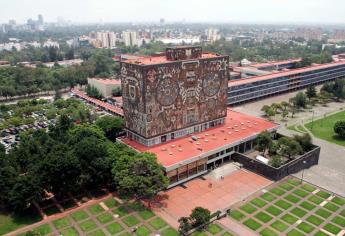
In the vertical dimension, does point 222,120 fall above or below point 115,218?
above

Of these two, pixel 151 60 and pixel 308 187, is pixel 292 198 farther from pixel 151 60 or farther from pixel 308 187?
pixel 151 60

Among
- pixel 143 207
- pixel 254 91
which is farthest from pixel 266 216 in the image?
pixel 254 91

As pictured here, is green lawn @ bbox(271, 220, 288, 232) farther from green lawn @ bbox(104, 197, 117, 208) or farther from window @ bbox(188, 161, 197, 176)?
green lawn @ bbox(104, 197, 117, 208)

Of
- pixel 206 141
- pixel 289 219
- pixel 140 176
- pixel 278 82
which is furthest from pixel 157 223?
pixel 278 82

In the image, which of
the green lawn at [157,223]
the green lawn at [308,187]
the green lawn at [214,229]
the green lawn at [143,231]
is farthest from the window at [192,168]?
the green lawn at [308,187]

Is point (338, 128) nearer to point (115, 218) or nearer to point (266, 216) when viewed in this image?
point (266, 216)

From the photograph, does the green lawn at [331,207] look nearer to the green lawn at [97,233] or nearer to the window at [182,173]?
the window at [182,173]

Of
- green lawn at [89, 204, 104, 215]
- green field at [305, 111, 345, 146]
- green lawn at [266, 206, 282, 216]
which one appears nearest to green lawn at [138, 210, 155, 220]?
green lawn at [89, 204, 104, 215]
